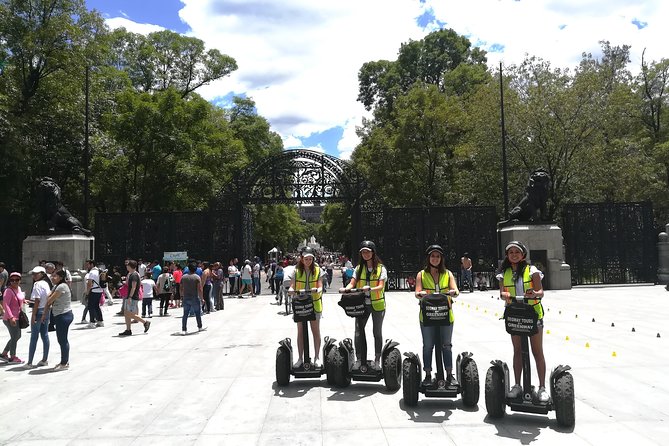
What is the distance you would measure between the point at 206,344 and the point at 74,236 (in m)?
12.5

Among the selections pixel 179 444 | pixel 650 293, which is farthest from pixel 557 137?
pixel 179 444

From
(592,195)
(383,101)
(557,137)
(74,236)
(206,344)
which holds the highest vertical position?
(383,101)

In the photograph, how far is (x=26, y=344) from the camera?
35.2ft

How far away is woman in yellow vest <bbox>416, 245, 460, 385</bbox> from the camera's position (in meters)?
5.89

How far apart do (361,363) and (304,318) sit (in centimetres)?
93

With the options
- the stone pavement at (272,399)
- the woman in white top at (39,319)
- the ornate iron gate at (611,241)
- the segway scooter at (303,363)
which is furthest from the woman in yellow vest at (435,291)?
the ornate iron gate at (611,241)

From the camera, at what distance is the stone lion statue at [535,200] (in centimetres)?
2053

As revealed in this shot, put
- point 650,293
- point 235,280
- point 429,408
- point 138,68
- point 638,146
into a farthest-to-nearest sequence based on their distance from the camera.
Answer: point 138,68
point 638,146
point 235,280
point 650,293
point 429,408

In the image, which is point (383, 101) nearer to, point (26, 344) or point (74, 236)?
point (74, 236)

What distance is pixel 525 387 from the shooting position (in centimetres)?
538

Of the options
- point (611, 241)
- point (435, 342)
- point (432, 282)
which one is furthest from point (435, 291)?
point (611, 241)

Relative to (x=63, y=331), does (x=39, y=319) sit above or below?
above

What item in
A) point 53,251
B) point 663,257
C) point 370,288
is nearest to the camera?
point 370,288

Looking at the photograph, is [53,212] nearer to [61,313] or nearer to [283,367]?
[61,313]
